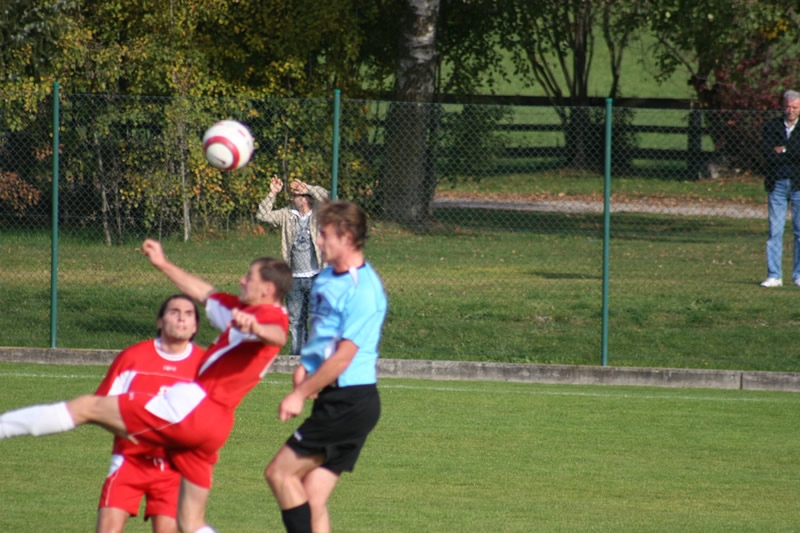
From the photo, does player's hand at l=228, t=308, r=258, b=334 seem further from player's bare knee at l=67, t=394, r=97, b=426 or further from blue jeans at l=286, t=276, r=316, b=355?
blue jeans at l=286, t=276, r=316, b=355

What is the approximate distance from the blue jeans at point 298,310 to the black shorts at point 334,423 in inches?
251

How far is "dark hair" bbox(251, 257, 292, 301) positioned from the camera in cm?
518

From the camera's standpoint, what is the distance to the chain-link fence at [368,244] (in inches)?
493

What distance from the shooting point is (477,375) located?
11664mm

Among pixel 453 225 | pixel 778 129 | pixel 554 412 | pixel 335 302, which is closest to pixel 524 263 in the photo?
pixel 453 225

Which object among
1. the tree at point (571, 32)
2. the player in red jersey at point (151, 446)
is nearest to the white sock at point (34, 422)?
the player in red jersey at point (151, 446)

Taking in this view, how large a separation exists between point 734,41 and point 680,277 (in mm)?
7293

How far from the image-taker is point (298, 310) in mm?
11773

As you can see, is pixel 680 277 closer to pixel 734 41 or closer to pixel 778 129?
pixel 778 129

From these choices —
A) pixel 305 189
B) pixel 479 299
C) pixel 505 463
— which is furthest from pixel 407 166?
pixel 505 463

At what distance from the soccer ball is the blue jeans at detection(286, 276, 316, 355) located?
479cm

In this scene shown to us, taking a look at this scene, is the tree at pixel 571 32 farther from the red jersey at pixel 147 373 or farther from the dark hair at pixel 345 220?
the red jersey at pixel 147 373

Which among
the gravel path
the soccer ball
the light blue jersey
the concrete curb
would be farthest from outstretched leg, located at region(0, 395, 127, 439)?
the gravel path

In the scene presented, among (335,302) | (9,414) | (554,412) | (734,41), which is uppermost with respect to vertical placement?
(734,41)
